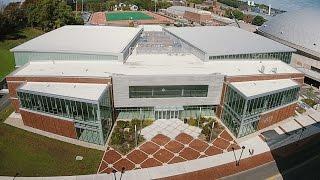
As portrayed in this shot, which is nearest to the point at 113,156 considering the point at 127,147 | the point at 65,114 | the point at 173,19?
the point at 127,147

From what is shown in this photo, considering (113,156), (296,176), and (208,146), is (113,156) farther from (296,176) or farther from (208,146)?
(296,176)

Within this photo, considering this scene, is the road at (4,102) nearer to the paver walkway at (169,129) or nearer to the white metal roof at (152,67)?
the white metal roof at (152,67)

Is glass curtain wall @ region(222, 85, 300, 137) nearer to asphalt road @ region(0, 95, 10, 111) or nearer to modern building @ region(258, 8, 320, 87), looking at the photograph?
modern building @ region(258, 8, 320, 87)

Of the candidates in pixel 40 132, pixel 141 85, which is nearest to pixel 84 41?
pixel 141 85

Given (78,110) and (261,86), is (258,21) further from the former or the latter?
(78,110)

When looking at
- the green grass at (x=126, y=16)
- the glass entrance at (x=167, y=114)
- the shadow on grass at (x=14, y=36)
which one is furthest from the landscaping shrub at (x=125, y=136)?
the green grass at (x=126, y=16)

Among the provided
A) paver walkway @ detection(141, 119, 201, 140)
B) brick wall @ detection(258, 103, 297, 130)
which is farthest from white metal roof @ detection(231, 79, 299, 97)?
paver walkway @ detection(141, 119, 201, 140)
